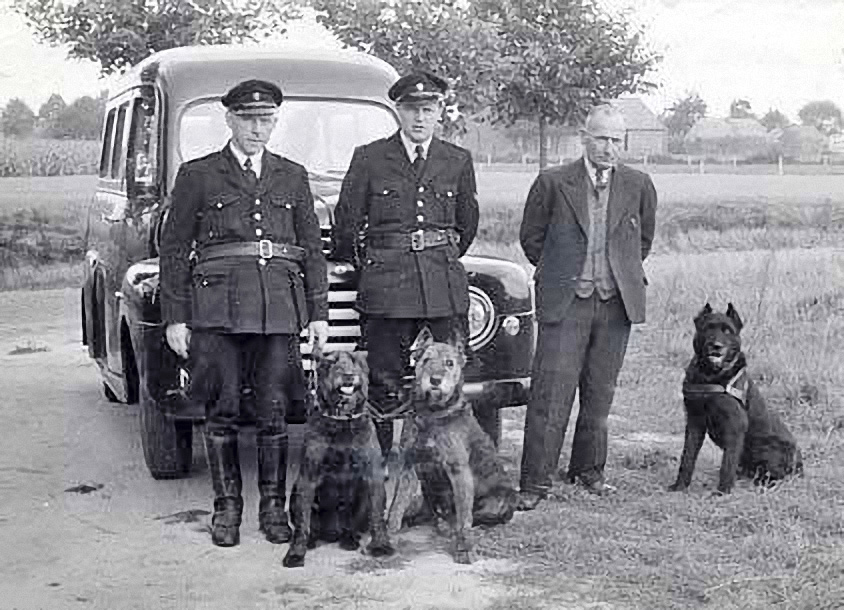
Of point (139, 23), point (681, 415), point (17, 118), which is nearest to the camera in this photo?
point (681, 415)

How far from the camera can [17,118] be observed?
14266 millimetres

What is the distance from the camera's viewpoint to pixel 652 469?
735cm

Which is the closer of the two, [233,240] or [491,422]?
[233,240]

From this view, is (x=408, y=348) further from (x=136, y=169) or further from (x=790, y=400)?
(x=790, y=400)

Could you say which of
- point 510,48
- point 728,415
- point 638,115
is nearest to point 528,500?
point 728,415

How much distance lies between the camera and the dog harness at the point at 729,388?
6.58m

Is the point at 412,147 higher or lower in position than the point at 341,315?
higher

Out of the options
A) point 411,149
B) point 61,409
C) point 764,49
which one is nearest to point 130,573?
point 411,149

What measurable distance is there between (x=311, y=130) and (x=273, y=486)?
2.18 meters

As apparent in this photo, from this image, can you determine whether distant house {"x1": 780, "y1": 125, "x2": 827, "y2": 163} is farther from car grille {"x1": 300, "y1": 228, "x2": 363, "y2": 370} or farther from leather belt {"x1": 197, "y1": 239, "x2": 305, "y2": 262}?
leather belt {"x1": 197, "y1": 239, "x2": 305, "y2": 262}

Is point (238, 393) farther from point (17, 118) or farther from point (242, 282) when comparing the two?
point (17, 118)

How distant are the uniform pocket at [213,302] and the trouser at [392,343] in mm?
720

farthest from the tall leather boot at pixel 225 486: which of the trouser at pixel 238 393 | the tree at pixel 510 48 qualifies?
the tree at pixel 510 48

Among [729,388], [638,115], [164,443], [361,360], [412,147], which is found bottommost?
[164,443]
